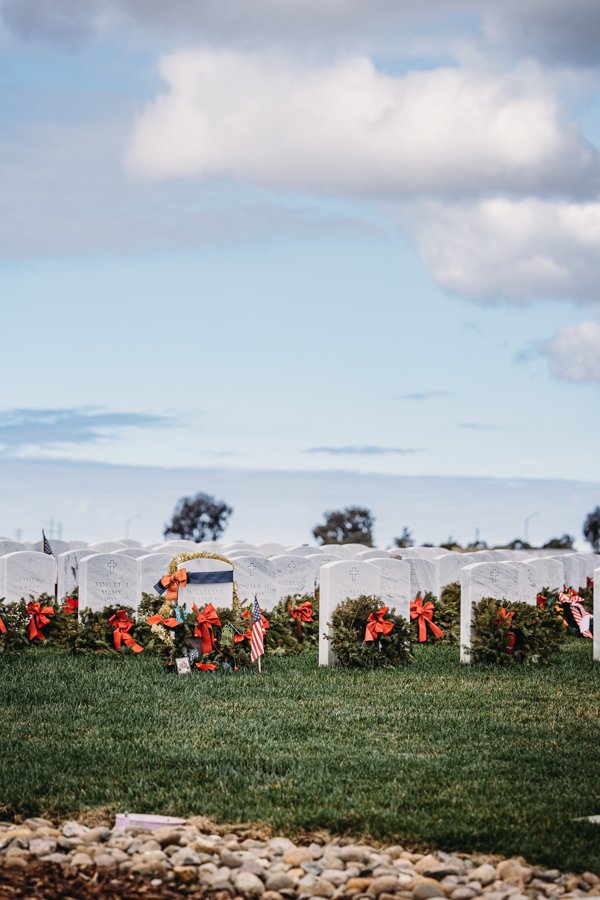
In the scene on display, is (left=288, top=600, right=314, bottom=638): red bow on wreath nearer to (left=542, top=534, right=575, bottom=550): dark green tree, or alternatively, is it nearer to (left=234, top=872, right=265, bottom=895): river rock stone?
(left=234, top=872, right=265, bottom=895): river rock stone

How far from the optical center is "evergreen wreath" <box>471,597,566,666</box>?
14320 millimetres

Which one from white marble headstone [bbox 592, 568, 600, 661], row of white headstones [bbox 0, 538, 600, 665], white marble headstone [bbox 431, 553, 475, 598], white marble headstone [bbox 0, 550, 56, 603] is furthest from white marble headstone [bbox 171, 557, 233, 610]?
white marble headstone [bbox 431, 553, 475, 598]

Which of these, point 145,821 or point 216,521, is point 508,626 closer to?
point 145,821

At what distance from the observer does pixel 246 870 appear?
18.9 feet

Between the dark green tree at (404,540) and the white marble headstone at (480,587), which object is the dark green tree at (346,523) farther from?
the white marble headstone at (480,587)

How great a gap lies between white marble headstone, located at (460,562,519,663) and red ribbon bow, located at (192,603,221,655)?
352cm

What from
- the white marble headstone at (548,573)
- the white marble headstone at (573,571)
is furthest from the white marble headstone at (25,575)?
the white marble headstone at (573,571)

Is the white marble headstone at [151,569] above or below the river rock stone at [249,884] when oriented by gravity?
above

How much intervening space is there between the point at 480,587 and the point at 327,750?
6628 millimetres

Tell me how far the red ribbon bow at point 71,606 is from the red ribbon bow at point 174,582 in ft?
11.7

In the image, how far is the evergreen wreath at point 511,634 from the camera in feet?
47.0

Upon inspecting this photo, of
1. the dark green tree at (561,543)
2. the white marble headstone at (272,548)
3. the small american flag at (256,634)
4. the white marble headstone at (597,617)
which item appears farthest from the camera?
the dark green tree at (561,543)

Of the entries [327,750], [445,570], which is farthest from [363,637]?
[445,570]

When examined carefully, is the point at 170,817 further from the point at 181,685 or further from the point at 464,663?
the point at 464,663
